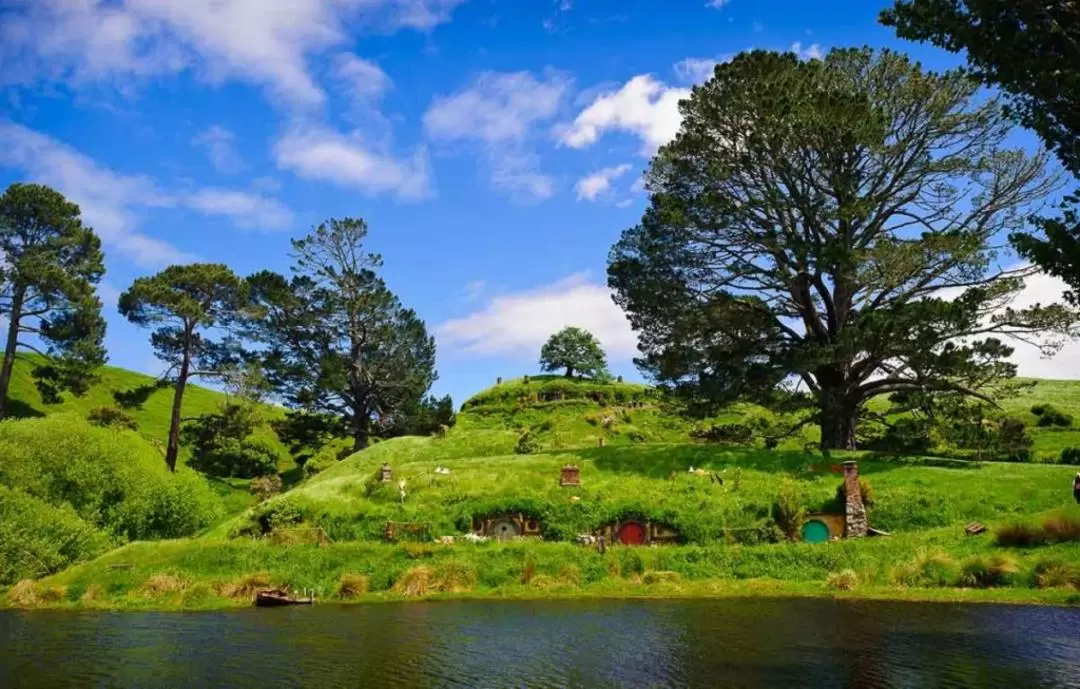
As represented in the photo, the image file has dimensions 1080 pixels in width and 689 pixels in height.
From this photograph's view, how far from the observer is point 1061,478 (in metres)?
40.4

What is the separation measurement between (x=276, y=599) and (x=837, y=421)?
3712 centimetres

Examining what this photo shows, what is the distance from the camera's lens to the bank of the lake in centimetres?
3128

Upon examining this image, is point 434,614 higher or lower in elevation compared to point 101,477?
lower

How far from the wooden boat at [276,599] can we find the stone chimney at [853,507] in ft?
87.2

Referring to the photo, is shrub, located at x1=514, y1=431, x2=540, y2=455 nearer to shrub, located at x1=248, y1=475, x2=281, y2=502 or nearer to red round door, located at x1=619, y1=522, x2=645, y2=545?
red round door, located at x1=619, y1=522, x2=645, y2=545

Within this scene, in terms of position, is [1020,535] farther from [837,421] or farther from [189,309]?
[189,309]

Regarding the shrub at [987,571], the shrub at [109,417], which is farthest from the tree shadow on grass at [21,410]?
the shrub at [987,571]

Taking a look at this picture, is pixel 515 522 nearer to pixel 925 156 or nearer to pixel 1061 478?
pixel 1061 478

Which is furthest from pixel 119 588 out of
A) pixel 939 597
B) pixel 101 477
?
pixel 939 597

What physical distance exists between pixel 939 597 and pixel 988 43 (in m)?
20.2

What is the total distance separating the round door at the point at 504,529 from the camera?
4091 centimetres

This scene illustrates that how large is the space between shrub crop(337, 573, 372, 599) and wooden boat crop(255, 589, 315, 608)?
1.39 meters

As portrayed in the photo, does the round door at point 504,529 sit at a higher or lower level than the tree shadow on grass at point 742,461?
lower

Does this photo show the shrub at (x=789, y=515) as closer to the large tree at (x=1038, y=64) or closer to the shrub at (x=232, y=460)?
the large tree at (x=1038, y=64)
